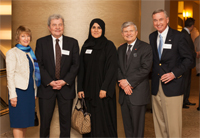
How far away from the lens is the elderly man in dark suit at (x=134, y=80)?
11.3 ft

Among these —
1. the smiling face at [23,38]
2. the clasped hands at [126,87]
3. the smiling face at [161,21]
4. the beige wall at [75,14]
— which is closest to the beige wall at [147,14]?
the beige wall at [75,14]

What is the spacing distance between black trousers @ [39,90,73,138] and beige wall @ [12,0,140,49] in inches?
38.3

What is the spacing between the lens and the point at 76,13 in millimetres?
4035

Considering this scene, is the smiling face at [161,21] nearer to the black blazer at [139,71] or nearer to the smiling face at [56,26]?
the black blazer at [139,71]

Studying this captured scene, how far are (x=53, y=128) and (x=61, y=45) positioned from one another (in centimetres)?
135

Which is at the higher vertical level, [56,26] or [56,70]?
[56,26]

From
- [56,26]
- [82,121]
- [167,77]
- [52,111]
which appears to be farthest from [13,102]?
[167,77]

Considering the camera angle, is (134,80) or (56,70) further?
(56,70)

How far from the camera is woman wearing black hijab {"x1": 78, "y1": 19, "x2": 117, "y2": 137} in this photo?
366 centimetres

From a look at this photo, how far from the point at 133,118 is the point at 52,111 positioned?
3.77 feet

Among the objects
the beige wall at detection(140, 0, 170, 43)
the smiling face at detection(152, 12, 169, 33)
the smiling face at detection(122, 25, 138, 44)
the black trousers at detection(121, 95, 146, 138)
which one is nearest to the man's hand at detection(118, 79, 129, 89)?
the black trousers at detection(121, 95, 146, 138)

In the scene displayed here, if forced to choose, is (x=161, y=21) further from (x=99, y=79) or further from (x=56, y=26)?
(x=56, y=26)

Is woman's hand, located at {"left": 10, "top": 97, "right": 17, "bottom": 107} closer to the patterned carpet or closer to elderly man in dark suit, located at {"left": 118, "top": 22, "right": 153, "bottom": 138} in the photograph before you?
the patterned carpet

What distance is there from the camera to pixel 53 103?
3.66 metres
